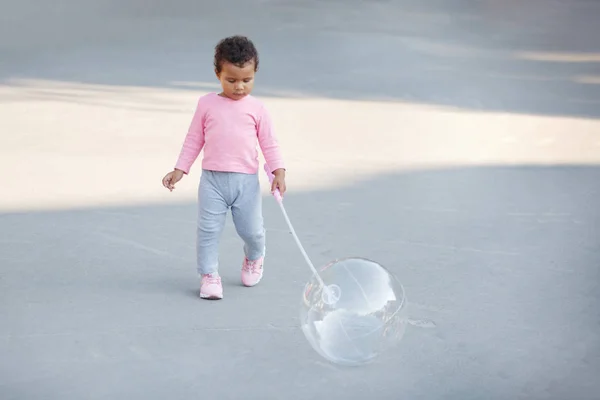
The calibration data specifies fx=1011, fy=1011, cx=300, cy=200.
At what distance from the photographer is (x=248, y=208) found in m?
3.80

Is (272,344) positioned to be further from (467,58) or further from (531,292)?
(467,58)

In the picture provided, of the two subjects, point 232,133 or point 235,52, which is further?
point 232,133

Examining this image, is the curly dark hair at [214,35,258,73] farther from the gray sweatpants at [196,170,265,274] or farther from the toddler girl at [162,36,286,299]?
the gray sweatpants at [196,170,265,274]

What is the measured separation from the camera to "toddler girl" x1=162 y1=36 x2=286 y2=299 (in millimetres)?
3678

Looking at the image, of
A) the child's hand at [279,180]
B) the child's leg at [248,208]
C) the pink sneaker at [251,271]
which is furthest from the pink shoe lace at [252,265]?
the child's hand at [279,180]

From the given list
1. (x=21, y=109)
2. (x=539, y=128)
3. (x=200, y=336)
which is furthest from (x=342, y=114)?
(x=200, y=336)

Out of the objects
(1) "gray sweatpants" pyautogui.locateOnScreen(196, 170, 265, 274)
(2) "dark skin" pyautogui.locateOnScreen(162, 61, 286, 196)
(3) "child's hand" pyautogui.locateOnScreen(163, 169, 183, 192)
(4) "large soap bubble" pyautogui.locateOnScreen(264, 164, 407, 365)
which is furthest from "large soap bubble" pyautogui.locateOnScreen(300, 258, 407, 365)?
(3) "child's hand" pyautogui.locateOnScreen(163, 169, 183, 192)

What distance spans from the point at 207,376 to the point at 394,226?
5.83 feet

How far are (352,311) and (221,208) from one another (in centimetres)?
85

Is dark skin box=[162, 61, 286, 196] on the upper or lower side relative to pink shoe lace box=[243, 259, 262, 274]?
upper

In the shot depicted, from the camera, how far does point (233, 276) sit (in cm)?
414

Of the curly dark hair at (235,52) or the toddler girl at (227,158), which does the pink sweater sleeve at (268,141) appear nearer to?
the toddler girl at (227,158)

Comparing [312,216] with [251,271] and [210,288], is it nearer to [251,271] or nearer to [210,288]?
[251,271]

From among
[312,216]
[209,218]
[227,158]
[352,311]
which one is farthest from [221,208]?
[312,216]
